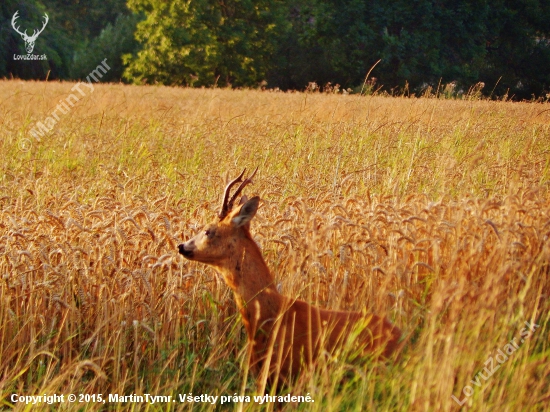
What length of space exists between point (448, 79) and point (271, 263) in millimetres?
33485

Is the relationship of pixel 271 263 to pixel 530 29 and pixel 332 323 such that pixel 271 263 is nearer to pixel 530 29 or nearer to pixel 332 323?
pixel 332 323

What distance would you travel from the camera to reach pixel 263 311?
12.6 ft

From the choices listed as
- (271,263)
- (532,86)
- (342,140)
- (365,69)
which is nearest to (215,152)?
(342,140)

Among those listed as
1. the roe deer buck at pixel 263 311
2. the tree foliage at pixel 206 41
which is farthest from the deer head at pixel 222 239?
the tree foliage at pixel 206 41

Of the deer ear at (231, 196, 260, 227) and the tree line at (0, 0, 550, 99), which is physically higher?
the tree line at (0, 0, 550, 99)

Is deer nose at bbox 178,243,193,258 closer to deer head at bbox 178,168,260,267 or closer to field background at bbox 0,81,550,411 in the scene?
deer head at bbox 178,168,260,267

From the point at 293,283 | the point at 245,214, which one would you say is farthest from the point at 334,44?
the point at 245,214

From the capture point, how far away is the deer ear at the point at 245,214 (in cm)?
380

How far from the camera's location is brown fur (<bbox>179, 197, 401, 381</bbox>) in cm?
363

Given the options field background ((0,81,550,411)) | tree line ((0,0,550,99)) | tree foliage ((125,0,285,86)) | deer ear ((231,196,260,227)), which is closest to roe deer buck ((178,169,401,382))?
deer ear ((231,196,260,227))

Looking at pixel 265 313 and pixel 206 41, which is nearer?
pixel 265 313

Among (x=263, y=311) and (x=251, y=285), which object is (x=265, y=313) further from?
(x=251, y=285)

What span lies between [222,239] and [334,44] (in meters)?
35.2

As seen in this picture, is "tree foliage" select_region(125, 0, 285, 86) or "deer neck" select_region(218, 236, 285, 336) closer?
"deer neck" select_region(218, 236, 285, 336)
